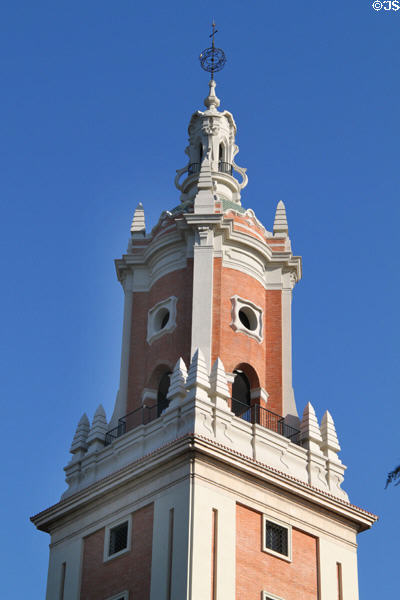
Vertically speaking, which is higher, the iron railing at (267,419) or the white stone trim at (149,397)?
the white stone trim at (149,397)

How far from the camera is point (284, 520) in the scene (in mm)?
38125

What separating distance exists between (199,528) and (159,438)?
328 centimetres

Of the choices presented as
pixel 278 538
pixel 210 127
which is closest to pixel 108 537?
pixel 278 538

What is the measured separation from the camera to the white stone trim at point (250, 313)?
1640 inches

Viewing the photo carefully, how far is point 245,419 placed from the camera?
133 ft

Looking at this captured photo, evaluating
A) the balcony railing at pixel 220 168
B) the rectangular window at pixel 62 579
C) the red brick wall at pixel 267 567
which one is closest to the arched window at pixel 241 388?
the red brick wall at pixel 267 567

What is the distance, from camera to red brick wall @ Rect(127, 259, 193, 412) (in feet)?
136

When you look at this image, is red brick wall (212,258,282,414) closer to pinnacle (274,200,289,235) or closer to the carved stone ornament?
pinnacle (274,200,289,235)

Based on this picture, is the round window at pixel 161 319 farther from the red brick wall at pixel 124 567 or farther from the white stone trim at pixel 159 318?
the red brick wall at pixel 124 567

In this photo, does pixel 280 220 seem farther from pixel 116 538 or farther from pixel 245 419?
pixel 116 538

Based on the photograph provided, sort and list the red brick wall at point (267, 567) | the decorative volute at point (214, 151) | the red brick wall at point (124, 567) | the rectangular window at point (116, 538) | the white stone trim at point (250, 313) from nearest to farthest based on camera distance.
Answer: the red brick wall at point (267, 567)
the red brick wall at point (124, 567)
the rectangular window at point (116, 538)
the white stone trim at point (250, 313)
the decorative volute at point (214, 151)

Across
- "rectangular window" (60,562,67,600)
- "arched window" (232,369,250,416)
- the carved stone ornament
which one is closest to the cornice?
"rectangular window" (60,562,67,600)

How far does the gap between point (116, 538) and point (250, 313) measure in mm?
7870

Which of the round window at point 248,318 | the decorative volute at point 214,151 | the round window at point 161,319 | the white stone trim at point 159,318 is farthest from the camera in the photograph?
the decorative volute at point 214,151
